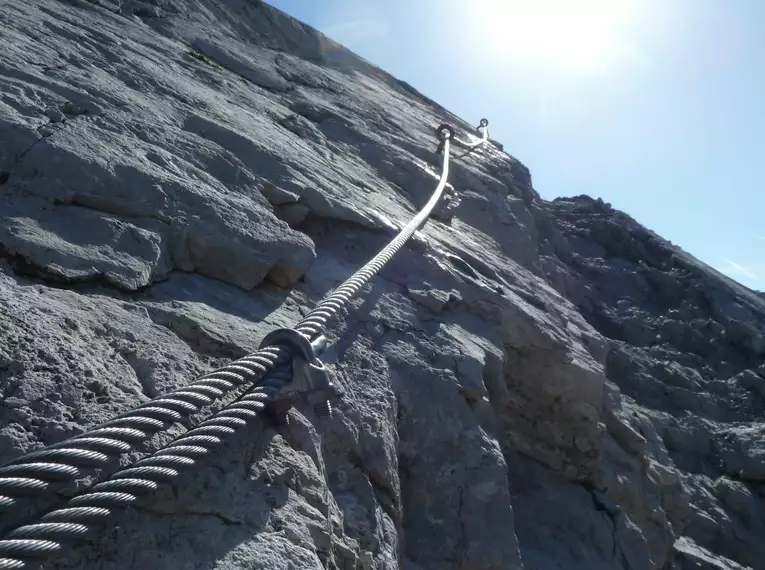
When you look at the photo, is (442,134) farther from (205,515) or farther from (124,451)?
(124,451)

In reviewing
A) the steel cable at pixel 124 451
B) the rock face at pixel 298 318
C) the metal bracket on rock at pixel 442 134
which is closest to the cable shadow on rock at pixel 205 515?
the rock face at pixel 298 318

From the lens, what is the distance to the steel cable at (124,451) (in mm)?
1218

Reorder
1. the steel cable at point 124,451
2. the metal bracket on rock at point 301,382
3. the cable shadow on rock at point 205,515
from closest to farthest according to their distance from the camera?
1. the steel cable at point 124,451
2. the cable shadow on rock at point 205,515
3. the metal bracket on rock at point 301,382

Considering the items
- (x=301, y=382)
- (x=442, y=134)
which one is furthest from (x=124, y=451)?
(x=442, y=134)

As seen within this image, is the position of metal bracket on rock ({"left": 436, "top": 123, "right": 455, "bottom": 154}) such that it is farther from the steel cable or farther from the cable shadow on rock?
the cable shadow on rock

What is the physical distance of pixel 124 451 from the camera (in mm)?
1417

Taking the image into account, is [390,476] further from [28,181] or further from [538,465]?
[538,465]

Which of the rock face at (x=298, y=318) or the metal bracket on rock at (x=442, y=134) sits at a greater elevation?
the metal bracket on rock at (x=442, y=134)

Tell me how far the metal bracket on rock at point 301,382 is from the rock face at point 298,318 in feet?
0.25

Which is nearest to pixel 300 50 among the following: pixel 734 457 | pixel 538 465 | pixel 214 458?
pixel 538 465

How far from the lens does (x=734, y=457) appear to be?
19.6 feet

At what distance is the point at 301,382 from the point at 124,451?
612 mm

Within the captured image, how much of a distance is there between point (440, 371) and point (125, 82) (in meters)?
2.41

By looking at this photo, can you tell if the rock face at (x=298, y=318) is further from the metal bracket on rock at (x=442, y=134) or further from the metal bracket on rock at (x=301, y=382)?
the metal bracket on rock at (x=442, y=134)
